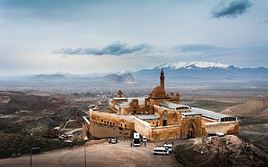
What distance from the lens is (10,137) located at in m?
39.2

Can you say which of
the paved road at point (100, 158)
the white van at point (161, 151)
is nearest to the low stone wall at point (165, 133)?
the paved road at point (100, 158)

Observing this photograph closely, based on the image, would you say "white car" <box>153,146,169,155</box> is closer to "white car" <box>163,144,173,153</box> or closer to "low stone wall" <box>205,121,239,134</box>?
"white car" <box>163,144,173,153</box>

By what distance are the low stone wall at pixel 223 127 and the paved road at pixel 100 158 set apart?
1020 cm

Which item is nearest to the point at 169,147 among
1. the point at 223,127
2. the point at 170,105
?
the point at 223,127

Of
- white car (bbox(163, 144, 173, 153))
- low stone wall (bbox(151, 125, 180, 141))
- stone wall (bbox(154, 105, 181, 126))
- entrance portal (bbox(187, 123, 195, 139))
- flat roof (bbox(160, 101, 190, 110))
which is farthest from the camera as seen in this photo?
flat roof (bbox(160, 101, 190, 110))

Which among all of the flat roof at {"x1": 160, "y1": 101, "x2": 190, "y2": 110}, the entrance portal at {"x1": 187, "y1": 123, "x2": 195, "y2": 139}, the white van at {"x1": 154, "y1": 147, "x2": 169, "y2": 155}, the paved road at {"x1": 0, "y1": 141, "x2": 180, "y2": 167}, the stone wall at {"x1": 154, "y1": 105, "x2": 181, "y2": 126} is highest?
the flat roof at {"x1": 160, "y1": 101, "x2": 190, "y2": 110}

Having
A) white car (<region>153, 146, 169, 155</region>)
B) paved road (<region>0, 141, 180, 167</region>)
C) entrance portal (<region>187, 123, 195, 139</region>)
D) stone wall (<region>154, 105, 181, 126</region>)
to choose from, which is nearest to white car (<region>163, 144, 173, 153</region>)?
white car (<region>153, 146, 169, 155</region>)

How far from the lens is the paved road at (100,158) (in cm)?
3272

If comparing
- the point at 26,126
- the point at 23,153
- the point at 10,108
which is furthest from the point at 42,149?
the point at 10,108

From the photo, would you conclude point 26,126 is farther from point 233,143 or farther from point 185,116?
point 233,143

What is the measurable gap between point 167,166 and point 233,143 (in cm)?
759

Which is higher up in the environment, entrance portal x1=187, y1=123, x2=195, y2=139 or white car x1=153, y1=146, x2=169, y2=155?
entrance portal x1=187, y1=123, x2=195, y2=139

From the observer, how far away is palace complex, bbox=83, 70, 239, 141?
143 feet

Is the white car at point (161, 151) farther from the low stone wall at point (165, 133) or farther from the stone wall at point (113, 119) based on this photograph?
the stone wall at point (113, 119)
